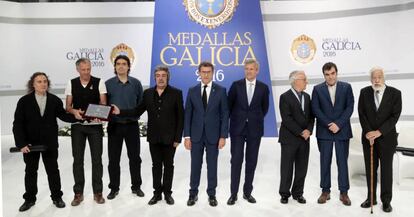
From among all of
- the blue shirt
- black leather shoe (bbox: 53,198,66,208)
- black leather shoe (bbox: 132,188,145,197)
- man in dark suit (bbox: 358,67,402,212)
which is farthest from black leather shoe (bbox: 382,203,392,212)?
black leather shoe (bbox: 53,198,66,208)

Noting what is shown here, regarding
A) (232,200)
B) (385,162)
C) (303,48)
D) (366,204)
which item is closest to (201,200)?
(232,200)

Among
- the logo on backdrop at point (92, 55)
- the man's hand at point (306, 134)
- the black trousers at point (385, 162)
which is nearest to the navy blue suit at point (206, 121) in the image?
the man's hand at point (306, 134)

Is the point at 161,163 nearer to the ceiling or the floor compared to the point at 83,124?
nearer to the floor

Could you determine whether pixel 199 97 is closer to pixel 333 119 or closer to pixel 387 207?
pixel 333 119

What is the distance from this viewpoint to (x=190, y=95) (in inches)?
159

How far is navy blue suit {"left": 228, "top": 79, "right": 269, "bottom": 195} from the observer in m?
4.06

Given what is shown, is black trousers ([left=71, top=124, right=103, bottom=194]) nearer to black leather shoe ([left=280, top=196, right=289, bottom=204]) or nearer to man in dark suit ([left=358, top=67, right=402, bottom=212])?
black leather shoe ([left=280, top=196, right=289, bottom=204])

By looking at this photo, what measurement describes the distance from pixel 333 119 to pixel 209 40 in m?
4.46

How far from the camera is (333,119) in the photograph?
404 centimetres

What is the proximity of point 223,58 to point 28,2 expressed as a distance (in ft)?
15.4

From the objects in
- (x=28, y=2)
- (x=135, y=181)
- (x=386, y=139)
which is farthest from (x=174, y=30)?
(x=386, y=139)

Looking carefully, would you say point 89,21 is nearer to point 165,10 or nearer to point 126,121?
point 165,10

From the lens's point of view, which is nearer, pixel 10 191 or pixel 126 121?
pixel 126 121

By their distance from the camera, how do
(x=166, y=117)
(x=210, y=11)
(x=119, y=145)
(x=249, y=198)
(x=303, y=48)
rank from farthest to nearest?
(x=303, y=48)
(x=210, y=11)
(x=119, y=145)
(x=249, y=198)
(x=166, y=117)
